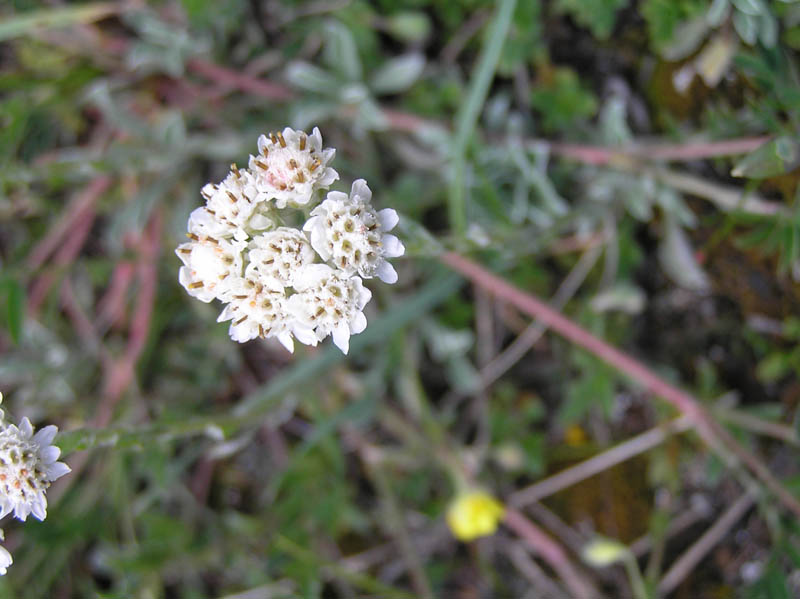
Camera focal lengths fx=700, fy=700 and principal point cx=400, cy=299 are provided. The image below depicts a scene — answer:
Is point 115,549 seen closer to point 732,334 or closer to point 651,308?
point 651,308

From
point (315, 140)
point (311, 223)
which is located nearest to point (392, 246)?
point (311, 223)

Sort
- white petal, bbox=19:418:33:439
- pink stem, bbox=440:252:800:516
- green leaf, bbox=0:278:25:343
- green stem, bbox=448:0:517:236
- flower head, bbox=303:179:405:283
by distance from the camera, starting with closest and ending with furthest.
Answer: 1. flower head, bbox=303:179:405:283
2. white petal, bbox=19:418:33:439
3. green stem, bbox=448:0:517:236
4. pink stem, bbox=440:252:800:516
5. green leaf, bbox=0:278:25:343

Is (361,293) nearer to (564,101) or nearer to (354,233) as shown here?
(354,233)

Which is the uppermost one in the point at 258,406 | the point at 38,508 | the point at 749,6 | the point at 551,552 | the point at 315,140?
the point at 749,6

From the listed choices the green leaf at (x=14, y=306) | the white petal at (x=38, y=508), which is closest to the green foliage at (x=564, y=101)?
the green leaf at (x=14, y=306)

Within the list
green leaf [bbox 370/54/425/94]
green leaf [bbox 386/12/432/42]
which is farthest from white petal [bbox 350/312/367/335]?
green leaf [bbox 386/12/432/42]

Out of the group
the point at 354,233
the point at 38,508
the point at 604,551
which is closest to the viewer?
the point at 354,233

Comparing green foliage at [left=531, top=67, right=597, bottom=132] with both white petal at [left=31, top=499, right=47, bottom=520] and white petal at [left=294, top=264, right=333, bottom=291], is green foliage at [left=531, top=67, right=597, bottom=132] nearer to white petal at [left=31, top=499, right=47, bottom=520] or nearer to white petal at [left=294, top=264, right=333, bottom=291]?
white petal at [left=294, top=264, right=333, bottom=291]

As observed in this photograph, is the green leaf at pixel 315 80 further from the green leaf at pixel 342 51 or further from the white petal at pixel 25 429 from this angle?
the white petal at pixel 25 429
